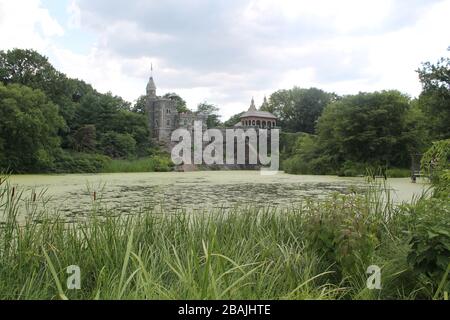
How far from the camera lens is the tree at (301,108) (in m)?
43.8

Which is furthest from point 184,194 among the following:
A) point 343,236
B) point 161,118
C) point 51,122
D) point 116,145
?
point 161,118

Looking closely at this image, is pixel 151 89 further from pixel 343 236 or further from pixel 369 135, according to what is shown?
pixel 343 236

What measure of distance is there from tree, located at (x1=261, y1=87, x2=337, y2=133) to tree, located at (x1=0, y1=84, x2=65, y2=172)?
28.7 m

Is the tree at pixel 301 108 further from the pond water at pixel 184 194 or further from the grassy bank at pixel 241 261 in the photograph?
the grassy bank at pixel 241 261

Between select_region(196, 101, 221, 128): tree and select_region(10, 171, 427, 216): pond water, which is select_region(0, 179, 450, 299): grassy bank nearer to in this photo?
select_region(10, 171, 427, 216): pond water

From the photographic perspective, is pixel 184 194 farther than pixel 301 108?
No

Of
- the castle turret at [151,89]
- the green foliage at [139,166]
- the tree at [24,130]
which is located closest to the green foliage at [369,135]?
the green foliage at [139,166]

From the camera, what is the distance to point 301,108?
4459 centimetres

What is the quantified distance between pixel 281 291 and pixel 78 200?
5967 mm

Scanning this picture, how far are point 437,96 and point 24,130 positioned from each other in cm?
1903

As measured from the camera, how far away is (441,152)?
500 cm

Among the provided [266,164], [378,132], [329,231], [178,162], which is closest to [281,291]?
[329,231]

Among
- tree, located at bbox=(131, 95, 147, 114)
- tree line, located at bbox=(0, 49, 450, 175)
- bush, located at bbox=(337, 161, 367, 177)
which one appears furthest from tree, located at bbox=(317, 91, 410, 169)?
tree, located at bbox=(131, 95, 147, 114)
